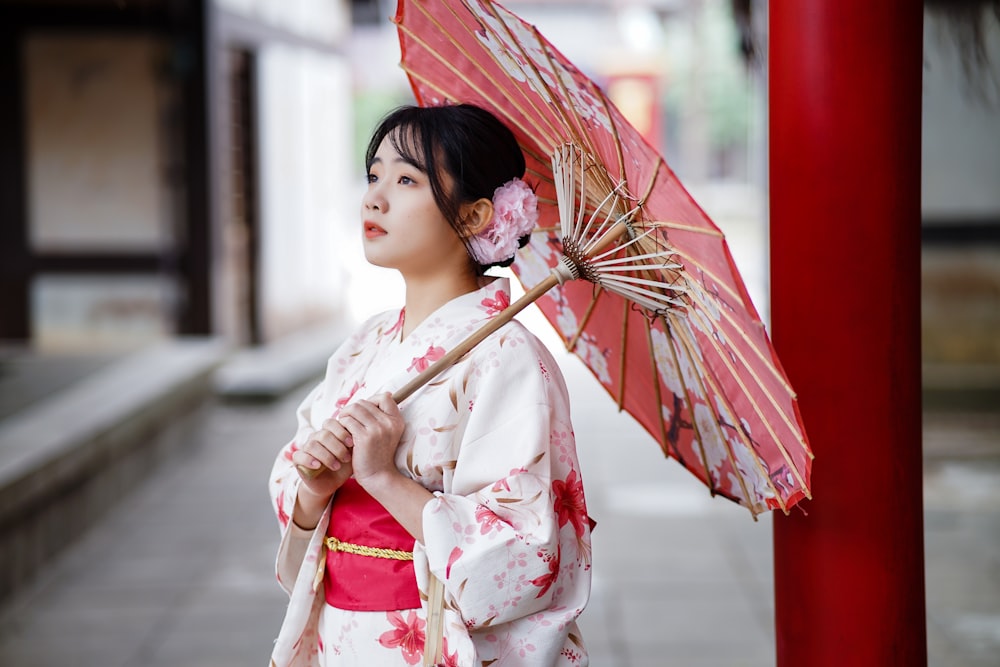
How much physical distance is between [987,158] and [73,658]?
6.22 meters

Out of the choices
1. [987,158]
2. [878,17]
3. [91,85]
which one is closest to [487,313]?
[878,17]

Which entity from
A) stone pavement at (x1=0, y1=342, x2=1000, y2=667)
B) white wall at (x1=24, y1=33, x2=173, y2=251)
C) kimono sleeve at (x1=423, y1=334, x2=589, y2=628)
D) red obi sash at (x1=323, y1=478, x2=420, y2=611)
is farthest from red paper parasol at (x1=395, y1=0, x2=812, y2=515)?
white wall at (x1=24, y1=33, x2=173, y2=251)

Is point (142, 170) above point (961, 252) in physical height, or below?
above

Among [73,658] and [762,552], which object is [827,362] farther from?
[762,552]

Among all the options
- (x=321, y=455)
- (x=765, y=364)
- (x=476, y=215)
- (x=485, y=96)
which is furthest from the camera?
(x=485, y=96)

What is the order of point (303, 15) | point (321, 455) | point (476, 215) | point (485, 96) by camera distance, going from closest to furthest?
point (321, 455) → point (476, 215) → point (485, 96) → point (303, 15)

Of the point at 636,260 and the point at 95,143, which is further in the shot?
the point at 95,143

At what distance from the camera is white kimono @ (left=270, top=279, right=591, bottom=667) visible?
1.49m

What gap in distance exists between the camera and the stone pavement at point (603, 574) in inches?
143

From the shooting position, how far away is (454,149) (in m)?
1.61

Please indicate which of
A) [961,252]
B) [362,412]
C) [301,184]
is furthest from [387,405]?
[301,184]

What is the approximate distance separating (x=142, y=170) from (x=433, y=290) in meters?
8.02

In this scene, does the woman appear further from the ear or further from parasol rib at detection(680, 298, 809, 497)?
parasol rib at detection(680, 298, 809, 497)

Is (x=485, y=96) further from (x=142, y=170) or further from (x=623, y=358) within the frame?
(x=142, y=170)
